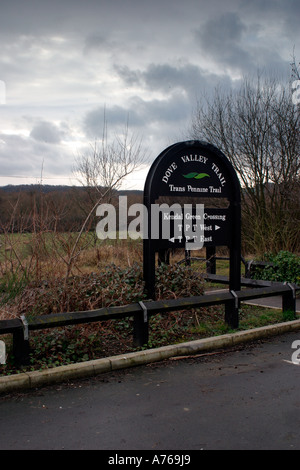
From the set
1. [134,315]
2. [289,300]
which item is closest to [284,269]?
[289,300]

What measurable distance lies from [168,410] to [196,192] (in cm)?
458

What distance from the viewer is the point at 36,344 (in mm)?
5918

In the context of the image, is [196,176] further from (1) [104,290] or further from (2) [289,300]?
(2) [289,300]

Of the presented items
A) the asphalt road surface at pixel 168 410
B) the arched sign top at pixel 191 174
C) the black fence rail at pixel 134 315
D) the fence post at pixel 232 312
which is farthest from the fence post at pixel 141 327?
the arched sign top at pixel 191 174

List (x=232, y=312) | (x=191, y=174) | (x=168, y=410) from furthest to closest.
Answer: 1. (x=191, y=174)
2. (x=232, y=312)
3. (x=168, y=410)

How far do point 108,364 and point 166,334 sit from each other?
1.45 metres

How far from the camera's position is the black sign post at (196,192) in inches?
300

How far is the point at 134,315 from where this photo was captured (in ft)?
20.8

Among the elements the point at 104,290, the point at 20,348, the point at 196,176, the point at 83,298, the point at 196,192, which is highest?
the point at 196,176

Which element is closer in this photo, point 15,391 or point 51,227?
point 15,391
